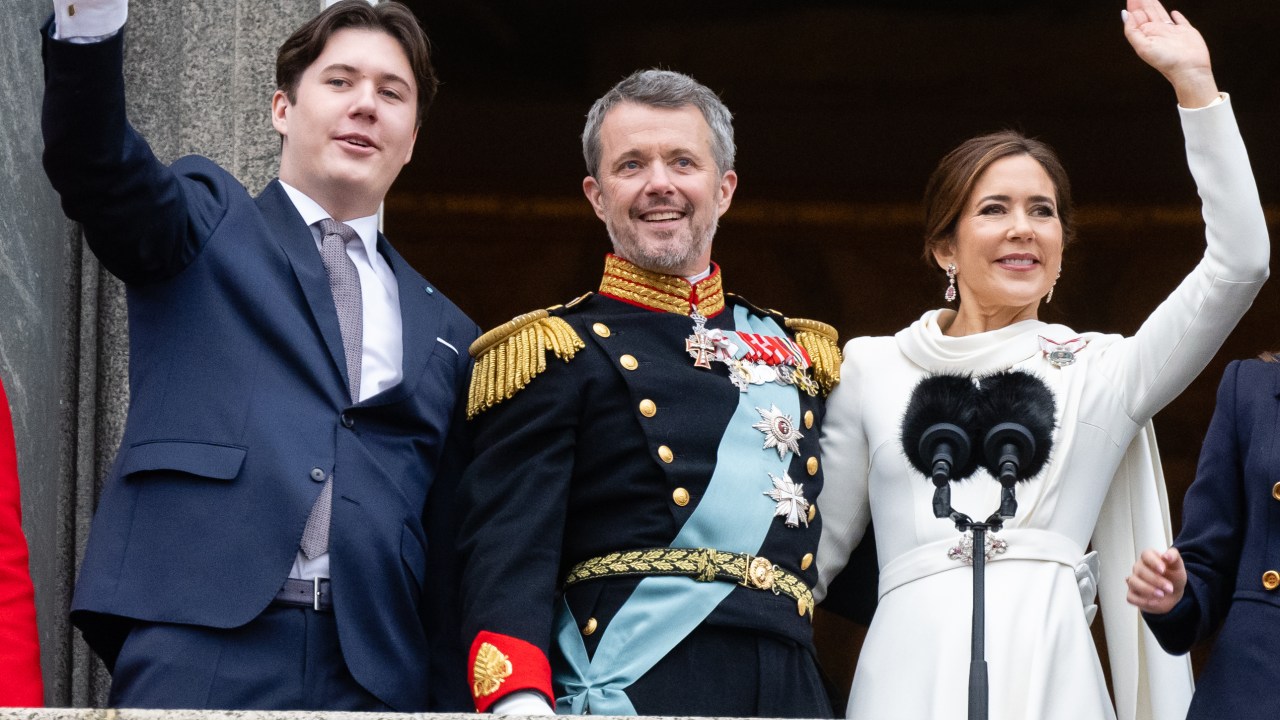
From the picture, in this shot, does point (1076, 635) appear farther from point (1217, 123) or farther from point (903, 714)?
point (1217, 123)

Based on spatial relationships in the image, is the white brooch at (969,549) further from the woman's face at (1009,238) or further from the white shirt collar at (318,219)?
the white shirt collar at (318,219)

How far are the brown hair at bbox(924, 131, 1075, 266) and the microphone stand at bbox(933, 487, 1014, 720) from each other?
1174 millimetres

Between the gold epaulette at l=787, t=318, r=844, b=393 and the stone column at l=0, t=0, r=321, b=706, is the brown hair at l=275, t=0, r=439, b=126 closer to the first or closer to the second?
the stone column at l=0, t=0, r=321, b=706

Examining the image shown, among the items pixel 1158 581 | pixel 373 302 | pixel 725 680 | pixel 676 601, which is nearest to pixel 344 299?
pixel 373 302

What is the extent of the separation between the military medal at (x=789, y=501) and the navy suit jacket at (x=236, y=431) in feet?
1.97

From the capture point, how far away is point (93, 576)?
12.8ft

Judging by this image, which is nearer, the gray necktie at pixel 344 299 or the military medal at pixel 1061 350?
the gray necktie at pixel 344 299

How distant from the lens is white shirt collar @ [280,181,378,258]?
4.38 meters

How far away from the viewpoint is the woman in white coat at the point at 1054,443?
14.3ft

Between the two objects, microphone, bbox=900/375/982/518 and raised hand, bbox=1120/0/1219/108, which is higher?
raised hand, bbox=1120/0/1219/108

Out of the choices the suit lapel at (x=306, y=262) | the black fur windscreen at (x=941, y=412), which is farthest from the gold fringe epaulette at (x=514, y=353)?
the black fur windscreen at (x=941, y=412)

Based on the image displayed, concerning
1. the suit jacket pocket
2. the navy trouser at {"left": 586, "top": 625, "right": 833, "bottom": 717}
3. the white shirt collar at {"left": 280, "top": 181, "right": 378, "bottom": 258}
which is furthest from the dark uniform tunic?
the suit jacket pocket

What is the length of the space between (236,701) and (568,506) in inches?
29.1

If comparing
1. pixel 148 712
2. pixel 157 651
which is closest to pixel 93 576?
pixel 157 651
